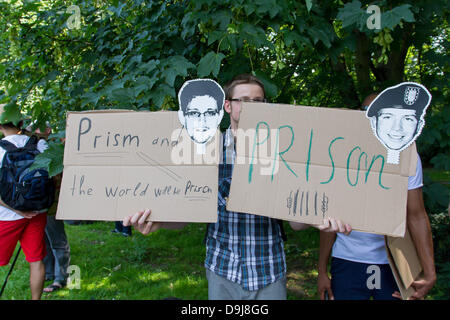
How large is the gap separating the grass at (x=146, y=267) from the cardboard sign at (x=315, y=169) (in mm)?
2258

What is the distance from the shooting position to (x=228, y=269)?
149cm

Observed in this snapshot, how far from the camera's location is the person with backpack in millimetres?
2564

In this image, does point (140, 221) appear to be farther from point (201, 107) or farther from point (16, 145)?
point (16, 145)

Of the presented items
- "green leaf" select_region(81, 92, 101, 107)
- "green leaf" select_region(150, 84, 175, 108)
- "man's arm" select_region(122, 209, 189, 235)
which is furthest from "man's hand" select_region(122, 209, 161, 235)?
"green leaf" select_region(81, 92, 101, 107)

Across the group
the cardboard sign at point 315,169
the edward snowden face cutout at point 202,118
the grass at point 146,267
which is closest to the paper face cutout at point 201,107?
the edward snowden face cutout at point 202,118

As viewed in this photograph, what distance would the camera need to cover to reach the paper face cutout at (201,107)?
1.29 metres

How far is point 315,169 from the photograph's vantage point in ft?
4.40

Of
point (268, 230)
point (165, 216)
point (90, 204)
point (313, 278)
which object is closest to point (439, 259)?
point (313, 278)

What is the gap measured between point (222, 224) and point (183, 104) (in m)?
0.58

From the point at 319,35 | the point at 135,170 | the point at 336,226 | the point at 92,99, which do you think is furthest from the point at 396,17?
the point at 92,99

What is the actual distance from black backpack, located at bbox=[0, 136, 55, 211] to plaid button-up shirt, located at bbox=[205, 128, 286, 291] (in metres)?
1.71

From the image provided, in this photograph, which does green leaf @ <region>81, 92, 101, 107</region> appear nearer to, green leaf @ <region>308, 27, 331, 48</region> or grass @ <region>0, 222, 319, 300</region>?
green leaf @ <region>308, 27, 331, 48</region>

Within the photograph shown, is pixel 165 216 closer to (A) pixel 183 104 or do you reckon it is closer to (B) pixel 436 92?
(A) pixel 183 104

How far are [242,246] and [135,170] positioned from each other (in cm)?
58
